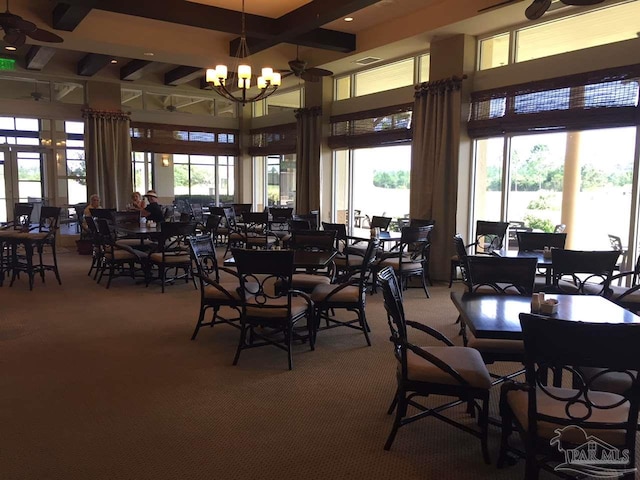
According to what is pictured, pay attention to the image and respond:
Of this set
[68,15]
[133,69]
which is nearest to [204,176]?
[133,69]

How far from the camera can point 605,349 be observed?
192 centimetres

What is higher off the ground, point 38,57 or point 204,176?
point 38,57

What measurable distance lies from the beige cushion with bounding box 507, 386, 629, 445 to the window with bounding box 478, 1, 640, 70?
493 centimetres

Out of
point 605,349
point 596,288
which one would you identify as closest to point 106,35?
point 596,288

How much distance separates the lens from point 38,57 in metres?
9.61

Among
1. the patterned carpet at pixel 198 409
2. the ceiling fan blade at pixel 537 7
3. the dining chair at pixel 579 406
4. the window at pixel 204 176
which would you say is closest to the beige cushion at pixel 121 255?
the patterned carpet at pixel 198 409

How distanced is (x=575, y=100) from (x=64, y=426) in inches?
243

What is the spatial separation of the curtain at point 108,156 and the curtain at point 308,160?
13.0 ft

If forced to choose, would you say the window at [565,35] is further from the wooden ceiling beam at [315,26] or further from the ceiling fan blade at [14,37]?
the ceiling fan blade at [14,37]

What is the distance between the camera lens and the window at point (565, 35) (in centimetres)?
571

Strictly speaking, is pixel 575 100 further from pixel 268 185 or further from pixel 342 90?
pixel 268 185

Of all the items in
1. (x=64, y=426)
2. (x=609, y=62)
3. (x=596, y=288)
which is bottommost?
(x=64, y=426)

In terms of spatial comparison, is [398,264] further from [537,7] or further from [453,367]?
[453,367]

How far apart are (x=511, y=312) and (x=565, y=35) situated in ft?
16.0
